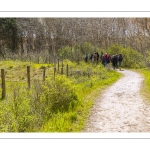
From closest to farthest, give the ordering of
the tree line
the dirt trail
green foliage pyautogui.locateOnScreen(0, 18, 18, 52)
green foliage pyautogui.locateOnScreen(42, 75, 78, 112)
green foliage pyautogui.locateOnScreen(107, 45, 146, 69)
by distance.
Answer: the dirt trail → green foliage pyautogui.locateOnScreen(42, 75, 78, 112) → the tree line → green foliage pyautogui.locateOnScreen(107, 45, 146, 69) → green foliage pyautogui.locateOnScreen(0, 18, 18, 52)

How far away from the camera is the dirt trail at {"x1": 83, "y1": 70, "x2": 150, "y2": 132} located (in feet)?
22.8

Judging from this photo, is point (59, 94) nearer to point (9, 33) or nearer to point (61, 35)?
point (61, 35)

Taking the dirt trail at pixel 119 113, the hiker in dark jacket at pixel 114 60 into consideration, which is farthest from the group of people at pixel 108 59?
the dirt trail at pixel 119 113

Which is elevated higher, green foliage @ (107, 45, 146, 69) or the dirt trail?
green foliage @ (107, 45, 146, 69)

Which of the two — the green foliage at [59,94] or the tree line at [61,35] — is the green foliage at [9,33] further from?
the green foliage at [59,94]

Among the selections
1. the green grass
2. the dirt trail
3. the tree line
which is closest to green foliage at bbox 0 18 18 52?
the tree line

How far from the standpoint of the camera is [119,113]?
849 cm

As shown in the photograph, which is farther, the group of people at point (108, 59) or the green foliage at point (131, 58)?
the green foliage at point (131, 58)

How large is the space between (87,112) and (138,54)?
1867 centimetres

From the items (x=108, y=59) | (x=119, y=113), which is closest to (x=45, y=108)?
(x=119, y=113)

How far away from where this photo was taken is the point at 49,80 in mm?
9133

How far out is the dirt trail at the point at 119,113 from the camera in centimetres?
696

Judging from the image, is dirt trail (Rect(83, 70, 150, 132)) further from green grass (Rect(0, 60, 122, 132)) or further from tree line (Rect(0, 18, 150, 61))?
tree line (Rect(0, 18, 150, 61))
